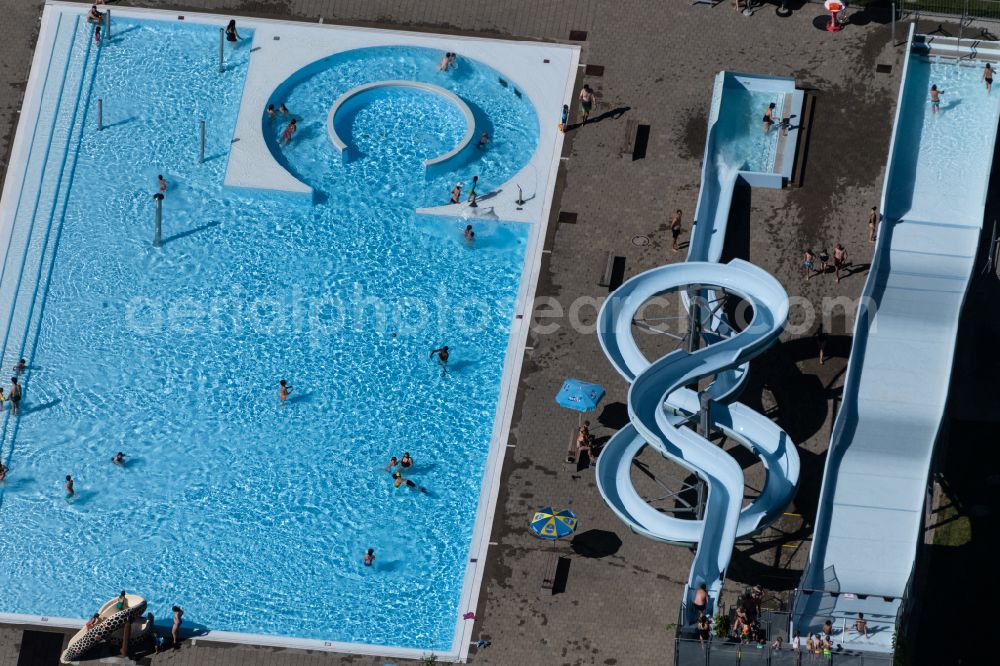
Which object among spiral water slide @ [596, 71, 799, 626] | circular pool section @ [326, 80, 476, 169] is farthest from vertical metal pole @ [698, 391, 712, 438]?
circular pool section @ [326, 80, 476, 169]

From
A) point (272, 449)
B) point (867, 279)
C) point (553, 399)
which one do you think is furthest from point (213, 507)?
point (867, 279)

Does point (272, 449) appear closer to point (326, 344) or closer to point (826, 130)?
point (326, 344)

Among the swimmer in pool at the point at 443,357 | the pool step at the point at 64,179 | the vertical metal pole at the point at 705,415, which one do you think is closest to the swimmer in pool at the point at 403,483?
the swimmer in pool at the point at 443,357

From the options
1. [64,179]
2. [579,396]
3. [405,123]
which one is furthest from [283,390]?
[64,179]

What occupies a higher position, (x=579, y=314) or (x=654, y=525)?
(x=579, y=314)

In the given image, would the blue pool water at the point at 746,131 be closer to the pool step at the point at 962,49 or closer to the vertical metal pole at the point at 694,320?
the pool step at the point at 962,49

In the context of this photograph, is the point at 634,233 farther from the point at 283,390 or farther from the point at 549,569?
the point at 283,390

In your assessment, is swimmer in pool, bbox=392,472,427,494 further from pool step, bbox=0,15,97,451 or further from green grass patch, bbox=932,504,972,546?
green grass patch, bbox=932,504,972,546
